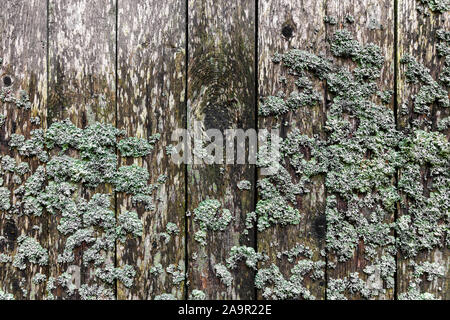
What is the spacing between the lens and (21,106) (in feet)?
3.46

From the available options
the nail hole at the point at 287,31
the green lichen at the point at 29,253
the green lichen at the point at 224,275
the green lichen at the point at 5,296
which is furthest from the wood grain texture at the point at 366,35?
the green lichen at the point at 5,296

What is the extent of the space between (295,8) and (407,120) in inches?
22.9

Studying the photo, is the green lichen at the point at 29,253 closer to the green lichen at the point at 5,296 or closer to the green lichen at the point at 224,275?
the green lichen at the point at 5,296

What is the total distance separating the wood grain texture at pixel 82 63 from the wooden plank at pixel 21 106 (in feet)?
0.14

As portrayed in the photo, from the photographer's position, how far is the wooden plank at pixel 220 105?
3.47 feet

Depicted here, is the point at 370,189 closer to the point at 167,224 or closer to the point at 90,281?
the point at 167,224

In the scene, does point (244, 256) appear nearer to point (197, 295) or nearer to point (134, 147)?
point (197, 295)

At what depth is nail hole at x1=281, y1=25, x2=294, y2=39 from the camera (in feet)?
3.50

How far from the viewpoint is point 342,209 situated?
1.05m

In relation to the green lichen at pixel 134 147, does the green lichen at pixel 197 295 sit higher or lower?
lower

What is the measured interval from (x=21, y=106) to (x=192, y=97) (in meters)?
0.62

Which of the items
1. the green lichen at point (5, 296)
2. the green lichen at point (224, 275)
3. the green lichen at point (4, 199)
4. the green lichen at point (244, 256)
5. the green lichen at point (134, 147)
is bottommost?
the green lichen at point (5, 296)

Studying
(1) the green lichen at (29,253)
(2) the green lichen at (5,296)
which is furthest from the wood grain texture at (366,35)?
(2) the green lichen at (5,296)

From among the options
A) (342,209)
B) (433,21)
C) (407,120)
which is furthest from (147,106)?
(433,21)
